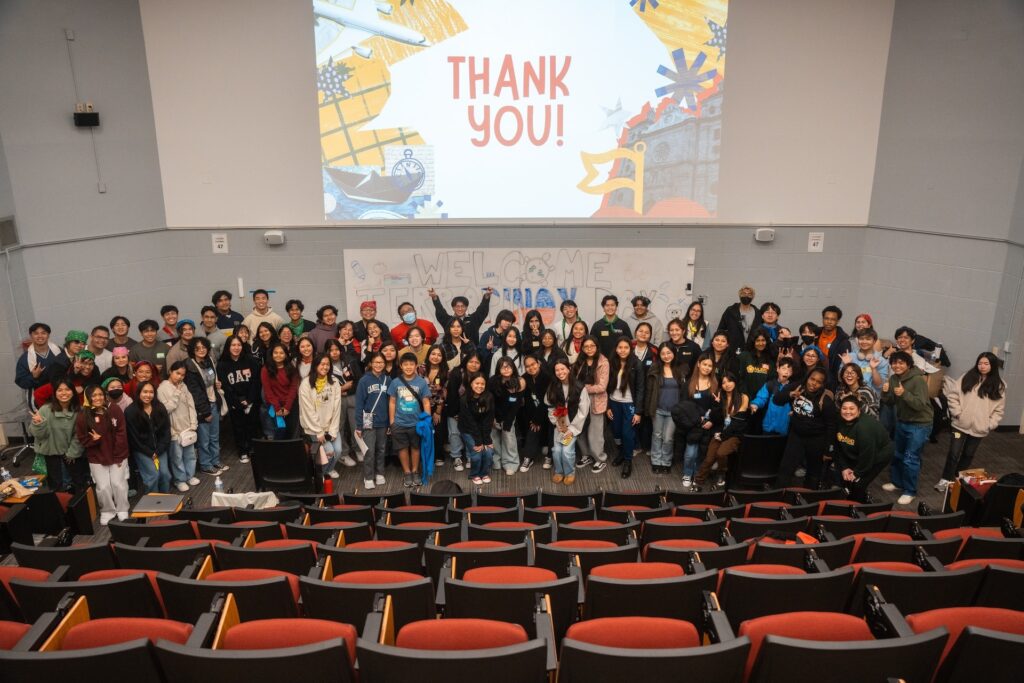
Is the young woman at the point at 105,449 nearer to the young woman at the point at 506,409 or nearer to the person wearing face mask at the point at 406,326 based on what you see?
the person wearing face mask at the point at 406,326

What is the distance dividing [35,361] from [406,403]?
12.6ft

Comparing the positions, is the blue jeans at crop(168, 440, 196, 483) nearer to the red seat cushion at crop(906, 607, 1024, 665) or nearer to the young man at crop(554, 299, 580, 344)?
the young man at crop(554, 299, 580, 344)

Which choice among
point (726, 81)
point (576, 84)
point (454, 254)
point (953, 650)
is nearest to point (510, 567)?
point (953, 650)

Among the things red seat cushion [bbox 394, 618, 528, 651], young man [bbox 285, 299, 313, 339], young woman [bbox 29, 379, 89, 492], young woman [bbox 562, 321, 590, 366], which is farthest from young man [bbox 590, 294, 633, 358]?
red seat cushion [bbox 394, 618, 528, 651]

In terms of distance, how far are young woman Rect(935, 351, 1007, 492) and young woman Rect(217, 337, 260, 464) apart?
22.3 feet

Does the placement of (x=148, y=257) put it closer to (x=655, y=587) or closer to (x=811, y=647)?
(x=655, y=587)

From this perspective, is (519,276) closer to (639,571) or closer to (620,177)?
(620,177)

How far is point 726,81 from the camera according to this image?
8562 mm

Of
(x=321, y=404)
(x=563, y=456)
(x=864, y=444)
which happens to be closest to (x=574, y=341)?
(x=563, y=456)

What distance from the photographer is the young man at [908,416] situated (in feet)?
20.4

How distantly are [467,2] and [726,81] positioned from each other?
3349 millimetres


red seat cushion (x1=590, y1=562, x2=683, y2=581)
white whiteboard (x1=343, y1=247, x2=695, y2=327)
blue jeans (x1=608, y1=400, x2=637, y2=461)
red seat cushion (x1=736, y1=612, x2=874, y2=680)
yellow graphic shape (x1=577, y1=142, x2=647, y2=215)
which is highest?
yellow graphic shape (x1=577, y1=142, x2=647, y2=215)

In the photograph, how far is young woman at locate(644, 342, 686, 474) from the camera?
6723 millimetres

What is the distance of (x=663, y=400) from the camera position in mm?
6766
